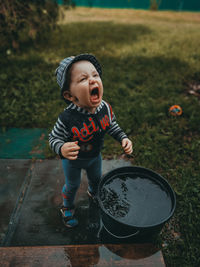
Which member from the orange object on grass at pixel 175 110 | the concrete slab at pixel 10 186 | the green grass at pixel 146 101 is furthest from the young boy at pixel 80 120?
the orange object on grass at pixel 175 110

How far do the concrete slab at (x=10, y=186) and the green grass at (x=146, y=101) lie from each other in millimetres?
398

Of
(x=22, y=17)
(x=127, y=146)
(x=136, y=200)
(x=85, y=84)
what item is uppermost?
(x=22, y=17)

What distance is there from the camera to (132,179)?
1761 mm

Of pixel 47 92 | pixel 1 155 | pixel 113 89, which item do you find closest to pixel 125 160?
pixel 1 155

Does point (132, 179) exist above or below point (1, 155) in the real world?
above

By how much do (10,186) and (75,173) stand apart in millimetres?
996

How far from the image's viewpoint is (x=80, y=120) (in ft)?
4.74

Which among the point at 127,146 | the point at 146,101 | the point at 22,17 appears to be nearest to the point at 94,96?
the point at 127,146

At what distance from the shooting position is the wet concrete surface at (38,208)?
1807 millimetres

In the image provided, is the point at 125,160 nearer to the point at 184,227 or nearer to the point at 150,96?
the point at 184,227

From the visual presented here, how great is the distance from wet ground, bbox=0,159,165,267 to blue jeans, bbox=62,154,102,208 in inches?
10.0

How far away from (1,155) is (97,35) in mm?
6341

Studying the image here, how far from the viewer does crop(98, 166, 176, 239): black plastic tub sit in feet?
4.94

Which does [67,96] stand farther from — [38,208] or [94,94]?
[38,208]
